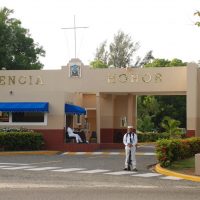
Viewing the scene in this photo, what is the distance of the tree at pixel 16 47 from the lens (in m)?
48.2

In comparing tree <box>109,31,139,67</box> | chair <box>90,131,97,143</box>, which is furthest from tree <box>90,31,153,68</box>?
chair <box>90,131,97,143</box>

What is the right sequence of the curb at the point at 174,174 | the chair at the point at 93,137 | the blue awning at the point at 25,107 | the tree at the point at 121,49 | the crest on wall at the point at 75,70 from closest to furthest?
the curb at the point at 174,174 → the blue awning at the point at 25,107 → the crest on wall at the point at 75,70 → the chair at the point at 93,137 → the tree at the point at 121,49

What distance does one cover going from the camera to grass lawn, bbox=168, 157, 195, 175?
20111 mm

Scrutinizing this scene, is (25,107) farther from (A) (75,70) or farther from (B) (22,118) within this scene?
(A) (75,70)

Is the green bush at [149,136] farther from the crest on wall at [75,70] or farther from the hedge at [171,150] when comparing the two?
the hedge at [171,150]

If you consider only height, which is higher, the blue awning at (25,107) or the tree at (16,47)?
the tree at (16,47)

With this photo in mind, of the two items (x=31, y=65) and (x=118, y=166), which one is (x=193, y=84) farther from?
(x=31, y=65)

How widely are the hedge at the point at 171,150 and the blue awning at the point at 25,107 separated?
10223 millimetres

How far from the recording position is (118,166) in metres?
23.2

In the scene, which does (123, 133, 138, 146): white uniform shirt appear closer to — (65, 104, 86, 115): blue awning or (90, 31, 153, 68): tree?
(65, 104, 86, 115): blue awning

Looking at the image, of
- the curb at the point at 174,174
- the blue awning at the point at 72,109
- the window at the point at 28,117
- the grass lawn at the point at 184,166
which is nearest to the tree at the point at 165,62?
the blue awning at the point at 72,109

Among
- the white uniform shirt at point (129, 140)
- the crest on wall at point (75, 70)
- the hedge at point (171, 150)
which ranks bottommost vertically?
the hedge at point (171, 150)

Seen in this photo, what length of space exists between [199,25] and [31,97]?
48.6 feet

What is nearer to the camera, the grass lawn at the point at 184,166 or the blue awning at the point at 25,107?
the grass lawn at the point at 184,166
